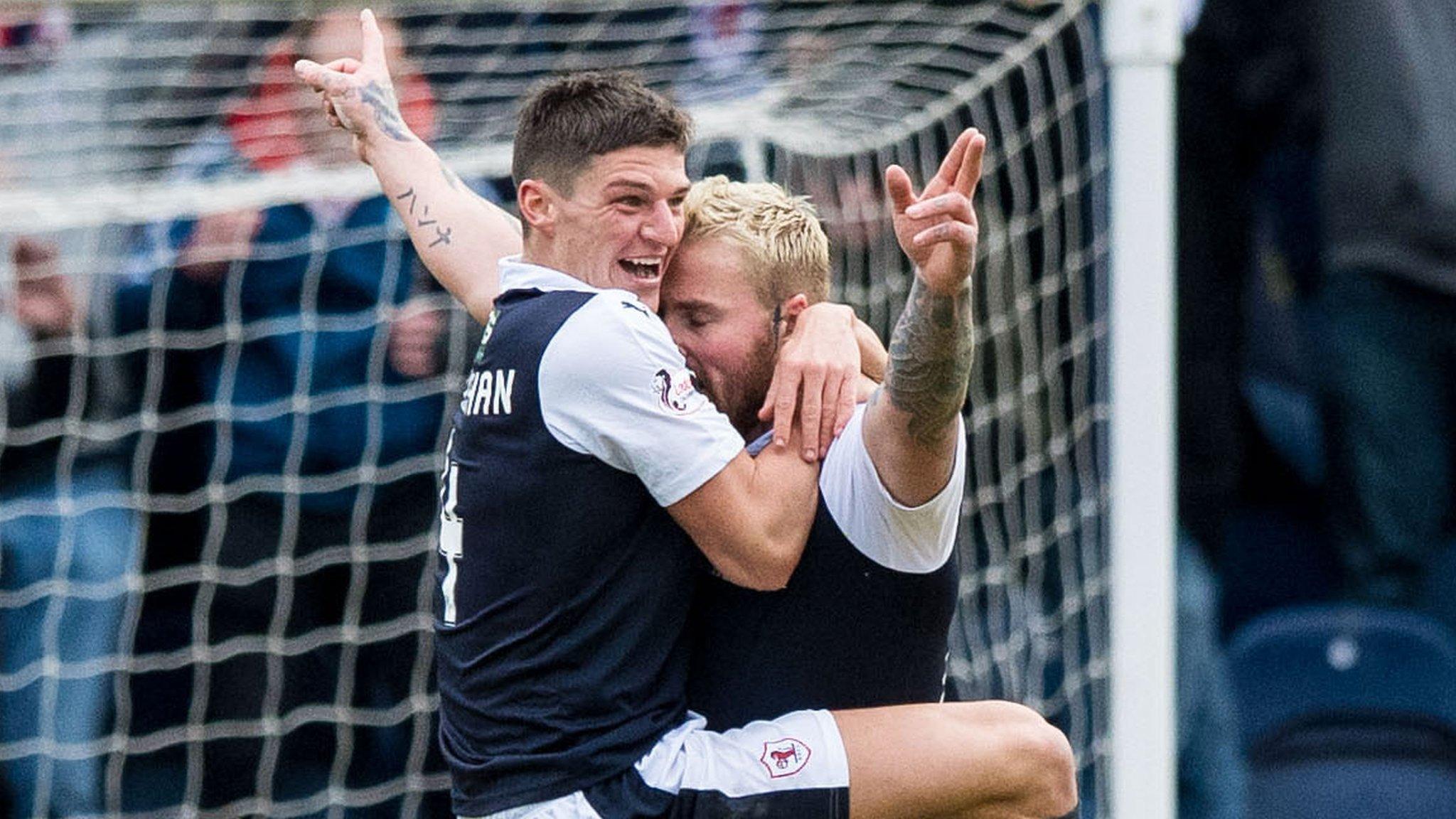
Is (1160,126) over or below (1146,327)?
Answer: over

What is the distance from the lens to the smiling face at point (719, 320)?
3.15 meters

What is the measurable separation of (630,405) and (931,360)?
410 millimetres

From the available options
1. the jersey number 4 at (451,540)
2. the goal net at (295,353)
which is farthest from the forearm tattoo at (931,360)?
the goal net at (295,353)

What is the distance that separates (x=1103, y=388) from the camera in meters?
5.50

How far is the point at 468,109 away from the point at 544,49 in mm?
251

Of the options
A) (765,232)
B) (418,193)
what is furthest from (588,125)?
(418,193)

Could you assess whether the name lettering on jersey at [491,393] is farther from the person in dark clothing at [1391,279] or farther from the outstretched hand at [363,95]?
the person in dark clothing at [1391,279]

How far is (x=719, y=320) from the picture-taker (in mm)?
3160

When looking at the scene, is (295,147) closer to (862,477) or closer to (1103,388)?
(1103,388)

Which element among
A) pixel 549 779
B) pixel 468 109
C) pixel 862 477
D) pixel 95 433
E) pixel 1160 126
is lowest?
pixel 549 779

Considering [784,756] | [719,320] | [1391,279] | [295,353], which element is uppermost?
[1391,279]

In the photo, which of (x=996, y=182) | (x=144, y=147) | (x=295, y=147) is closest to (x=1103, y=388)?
(x=996, y=182)

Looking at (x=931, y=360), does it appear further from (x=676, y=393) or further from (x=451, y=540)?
(x=451, y=540)

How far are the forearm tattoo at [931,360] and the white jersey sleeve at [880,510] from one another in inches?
2.8
